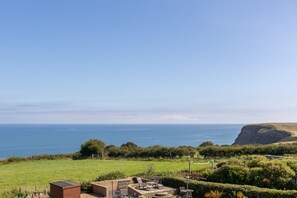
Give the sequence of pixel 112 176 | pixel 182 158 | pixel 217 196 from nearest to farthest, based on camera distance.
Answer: pixel 217 196, pixel 112 176, pixel 182 158

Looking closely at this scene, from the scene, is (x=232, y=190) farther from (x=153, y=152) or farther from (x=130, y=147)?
(x=130, y=147)

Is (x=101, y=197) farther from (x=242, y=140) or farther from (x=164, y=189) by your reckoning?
(x=242, y=140)

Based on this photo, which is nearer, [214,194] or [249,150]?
[214,194]

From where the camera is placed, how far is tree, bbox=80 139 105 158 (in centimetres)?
4350

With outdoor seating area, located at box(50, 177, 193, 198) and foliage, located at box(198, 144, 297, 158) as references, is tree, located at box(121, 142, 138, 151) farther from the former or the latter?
outdoor seating area, located at box(50, 177, 193, 198)

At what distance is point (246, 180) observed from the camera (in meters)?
18.4


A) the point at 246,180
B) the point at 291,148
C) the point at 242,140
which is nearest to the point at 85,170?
the point at 246,180

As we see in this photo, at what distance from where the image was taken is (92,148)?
43.5 metres

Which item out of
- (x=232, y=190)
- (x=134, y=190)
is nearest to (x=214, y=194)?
(x=232, y=190)

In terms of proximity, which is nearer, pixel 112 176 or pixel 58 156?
pixel 112 176

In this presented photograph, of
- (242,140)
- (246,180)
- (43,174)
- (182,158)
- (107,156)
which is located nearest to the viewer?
(246,180)

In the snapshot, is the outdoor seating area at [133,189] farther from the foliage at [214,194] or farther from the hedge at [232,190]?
the foliage at [214,194]

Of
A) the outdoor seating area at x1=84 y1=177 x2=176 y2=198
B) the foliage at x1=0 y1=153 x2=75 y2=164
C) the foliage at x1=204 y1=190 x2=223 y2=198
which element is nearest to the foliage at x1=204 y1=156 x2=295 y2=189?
the foliage at x1=204 y1=190 x2=223 y2=198

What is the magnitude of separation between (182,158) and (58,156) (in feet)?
55.5
